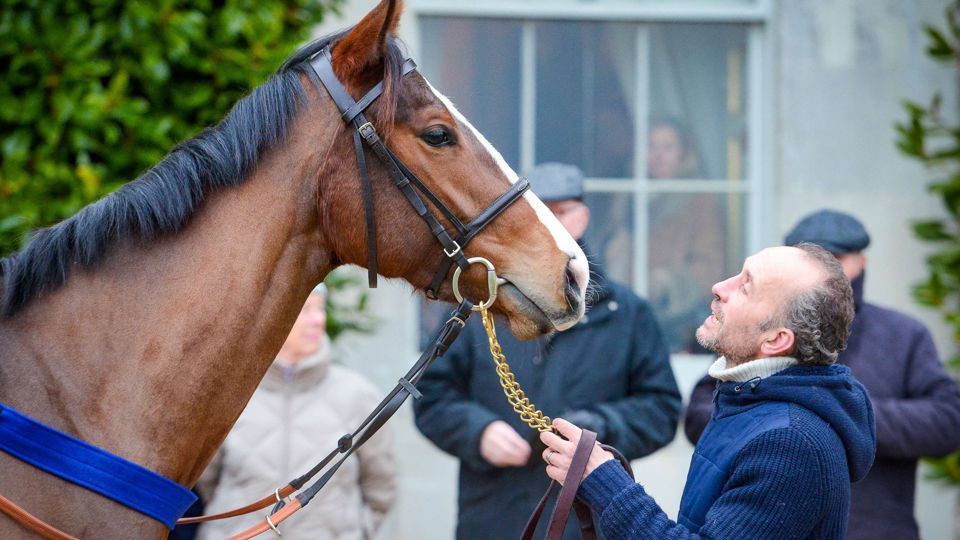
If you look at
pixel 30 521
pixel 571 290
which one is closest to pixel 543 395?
pixel 571 290

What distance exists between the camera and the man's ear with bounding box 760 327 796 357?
2.10 m

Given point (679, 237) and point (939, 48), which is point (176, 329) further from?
point (939, 48)

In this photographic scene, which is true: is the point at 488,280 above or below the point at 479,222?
below

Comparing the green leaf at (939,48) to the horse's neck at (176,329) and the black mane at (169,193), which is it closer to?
the black mane at (169,193)

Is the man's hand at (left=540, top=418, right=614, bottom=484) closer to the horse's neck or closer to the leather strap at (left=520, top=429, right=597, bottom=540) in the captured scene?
the leather strap at (left=520, top=429, right=597, bottom=540)

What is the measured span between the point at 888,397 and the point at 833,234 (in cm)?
58

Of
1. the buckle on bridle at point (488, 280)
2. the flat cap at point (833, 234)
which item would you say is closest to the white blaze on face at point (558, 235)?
the buckle on bridle at point (488, 280)

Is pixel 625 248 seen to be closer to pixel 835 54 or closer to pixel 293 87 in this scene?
pixel 835 54

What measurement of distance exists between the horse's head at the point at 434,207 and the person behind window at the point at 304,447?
4.35 ft

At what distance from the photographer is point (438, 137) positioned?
7.66 ft

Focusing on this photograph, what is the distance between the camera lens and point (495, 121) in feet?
18.3

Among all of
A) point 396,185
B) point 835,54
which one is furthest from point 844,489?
point 835,54

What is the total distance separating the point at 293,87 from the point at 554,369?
159cm

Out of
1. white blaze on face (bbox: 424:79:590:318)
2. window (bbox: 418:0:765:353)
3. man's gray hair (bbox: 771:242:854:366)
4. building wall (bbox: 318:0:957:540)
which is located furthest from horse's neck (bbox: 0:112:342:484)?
window (bbox: 418:0:765:353)
